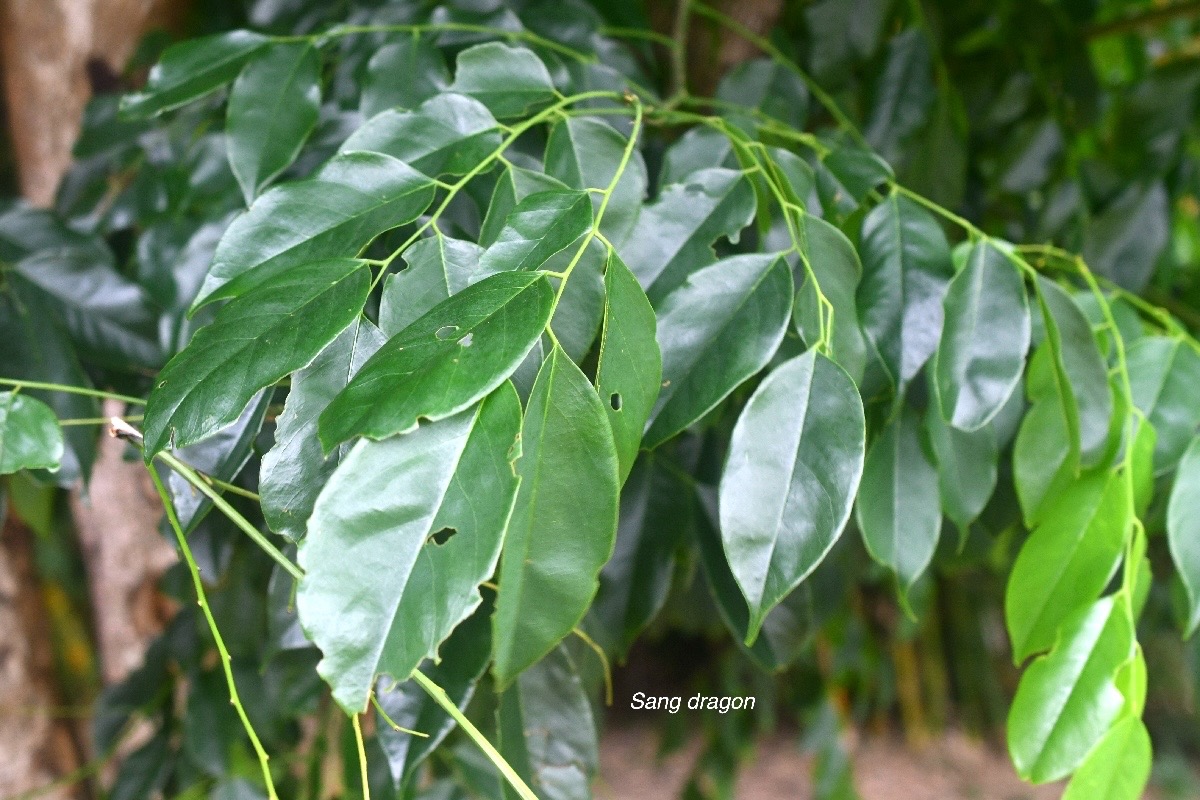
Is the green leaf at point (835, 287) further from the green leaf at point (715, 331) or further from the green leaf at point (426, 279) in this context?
the green leaf at point (426, 279)

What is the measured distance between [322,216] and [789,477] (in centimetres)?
21

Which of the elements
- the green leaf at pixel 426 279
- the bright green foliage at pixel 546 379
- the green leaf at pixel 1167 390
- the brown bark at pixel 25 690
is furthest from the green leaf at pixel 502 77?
the brown bark at pixel 25 690

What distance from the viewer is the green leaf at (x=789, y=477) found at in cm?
31

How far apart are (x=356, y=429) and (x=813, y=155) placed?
1.28ft

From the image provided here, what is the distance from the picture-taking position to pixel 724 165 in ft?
1.60

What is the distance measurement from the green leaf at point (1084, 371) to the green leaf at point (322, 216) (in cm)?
29

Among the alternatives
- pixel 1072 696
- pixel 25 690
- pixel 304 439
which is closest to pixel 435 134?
pixel 304 439

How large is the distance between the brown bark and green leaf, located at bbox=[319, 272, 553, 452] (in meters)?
0.82

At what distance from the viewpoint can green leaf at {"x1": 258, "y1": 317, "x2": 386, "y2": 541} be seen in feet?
0.99

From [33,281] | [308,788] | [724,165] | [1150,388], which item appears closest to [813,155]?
[724,165]

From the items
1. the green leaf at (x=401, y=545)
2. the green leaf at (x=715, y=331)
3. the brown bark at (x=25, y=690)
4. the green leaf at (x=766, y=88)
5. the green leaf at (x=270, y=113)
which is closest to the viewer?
the green leaf at (x=401, y=545)

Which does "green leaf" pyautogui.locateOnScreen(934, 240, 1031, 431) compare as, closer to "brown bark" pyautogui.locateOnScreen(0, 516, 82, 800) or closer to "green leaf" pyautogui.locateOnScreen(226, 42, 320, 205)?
"green leaf" pyautogui.locateOnScreen(226, 42, 320, 205)

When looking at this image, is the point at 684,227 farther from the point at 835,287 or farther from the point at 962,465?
the point at 962,465

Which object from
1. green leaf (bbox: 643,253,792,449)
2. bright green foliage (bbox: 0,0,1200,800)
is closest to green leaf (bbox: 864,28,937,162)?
bright green foliage (bbox: 0,0,1200,800)
